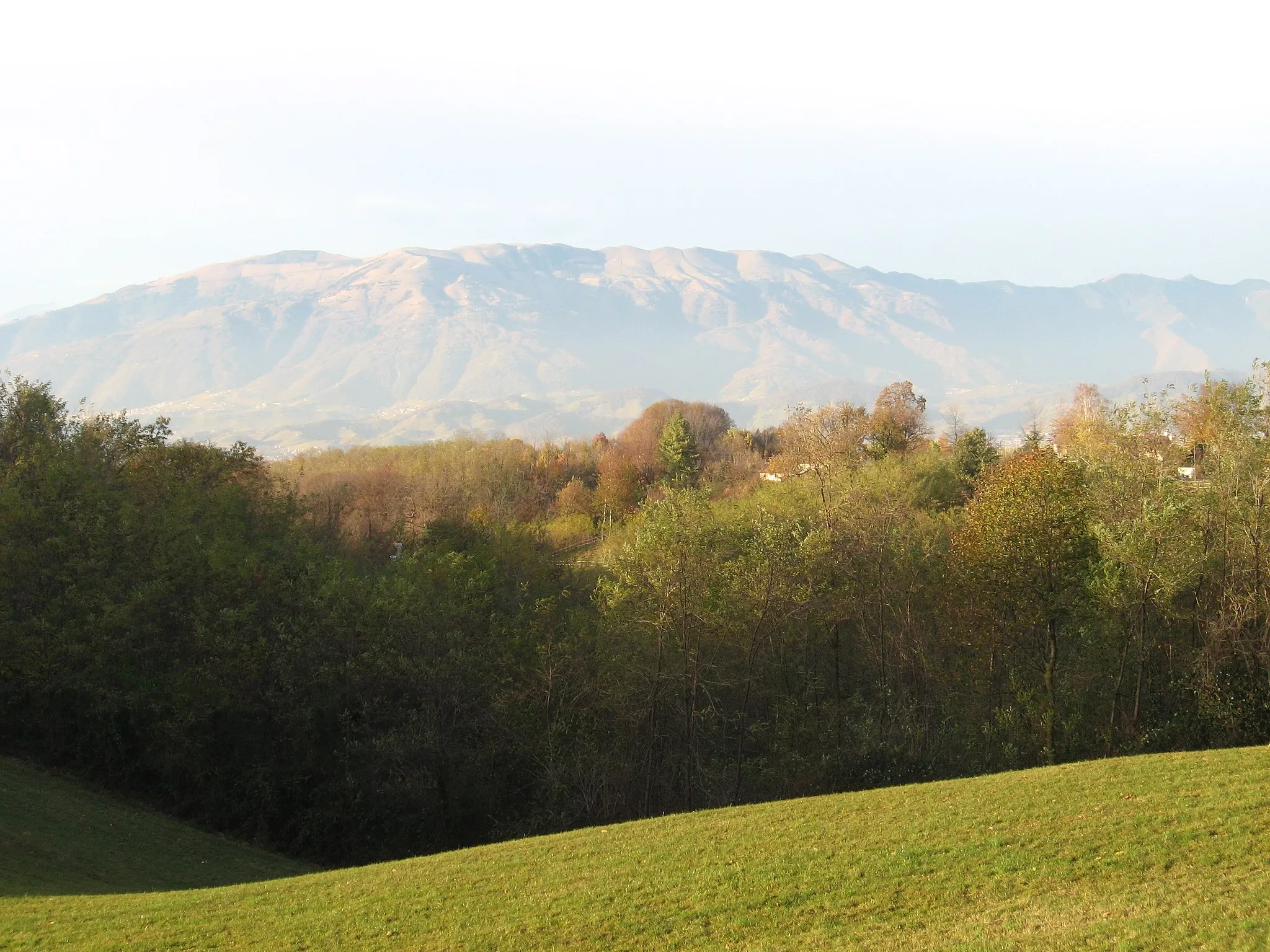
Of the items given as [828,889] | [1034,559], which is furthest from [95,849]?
[1034,559]

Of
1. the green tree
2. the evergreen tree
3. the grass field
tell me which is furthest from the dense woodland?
the evergreen tree

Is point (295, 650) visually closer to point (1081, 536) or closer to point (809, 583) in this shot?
point (809, 583)

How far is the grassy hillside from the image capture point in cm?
2236

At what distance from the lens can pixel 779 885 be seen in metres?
18.2

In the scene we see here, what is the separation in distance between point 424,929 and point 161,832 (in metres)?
17.0

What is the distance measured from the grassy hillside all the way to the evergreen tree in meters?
61.3

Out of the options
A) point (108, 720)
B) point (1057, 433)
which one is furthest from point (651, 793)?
point (1057, 433)

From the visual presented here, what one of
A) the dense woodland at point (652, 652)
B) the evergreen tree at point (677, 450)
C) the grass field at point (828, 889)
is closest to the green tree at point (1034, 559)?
the dense woodland at point (652, 652)

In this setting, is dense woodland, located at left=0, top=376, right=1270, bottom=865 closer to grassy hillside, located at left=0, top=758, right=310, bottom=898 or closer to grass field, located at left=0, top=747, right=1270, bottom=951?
grassy hillside, located at left=0, top=758, right=310, bottom=898

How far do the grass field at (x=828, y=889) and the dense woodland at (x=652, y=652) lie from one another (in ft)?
34.2

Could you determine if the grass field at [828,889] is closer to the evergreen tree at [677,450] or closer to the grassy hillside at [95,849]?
the grassy hillside at [95,849]

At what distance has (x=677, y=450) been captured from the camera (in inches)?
3654

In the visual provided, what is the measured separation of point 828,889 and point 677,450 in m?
75.8

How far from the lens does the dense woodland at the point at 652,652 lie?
33094 mm
